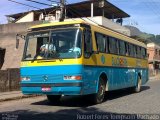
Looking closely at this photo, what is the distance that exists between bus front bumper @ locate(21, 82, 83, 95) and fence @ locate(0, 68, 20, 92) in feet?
23.5

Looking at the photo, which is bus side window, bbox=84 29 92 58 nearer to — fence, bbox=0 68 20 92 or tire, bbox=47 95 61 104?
tire, bbox=47 95 61 104

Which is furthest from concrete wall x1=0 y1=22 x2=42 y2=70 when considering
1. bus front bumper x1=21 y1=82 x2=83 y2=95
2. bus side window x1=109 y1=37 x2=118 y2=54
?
bus front bumper x1=21 y1=82 x2=83 y2=95

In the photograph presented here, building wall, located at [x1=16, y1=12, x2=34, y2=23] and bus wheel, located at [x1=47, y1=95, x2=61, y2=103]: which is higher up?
building wall, located at [x1=16, y1=12, x2=34, y2=23]

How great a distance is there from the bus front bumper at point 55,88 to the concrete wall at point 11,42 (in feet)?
Result: 68.6

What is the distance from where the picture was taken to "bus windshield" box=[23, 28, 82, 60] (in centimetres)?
1386

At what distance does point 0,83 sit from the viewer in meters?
21.2

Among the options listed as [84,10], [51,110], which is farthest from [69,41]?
[84,10]

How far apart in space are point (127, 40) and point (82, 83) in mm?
7249

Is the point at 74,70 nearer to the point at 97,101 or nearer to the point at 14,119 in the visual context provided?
the point at 97,101

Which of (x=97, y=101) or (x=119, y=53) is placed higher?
(x=119, y=53)

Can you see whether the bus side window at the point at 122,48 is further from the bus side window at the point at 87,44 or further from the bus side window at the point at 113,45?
the bus side window at the point at 87,44

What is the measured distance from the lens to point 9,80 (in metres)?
21.8

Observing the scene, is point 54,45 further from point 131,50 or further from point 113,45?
point 131,50

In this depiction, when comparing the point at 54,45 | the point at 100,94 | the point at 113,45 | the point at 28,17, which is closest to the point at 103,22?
the point at 28,17
